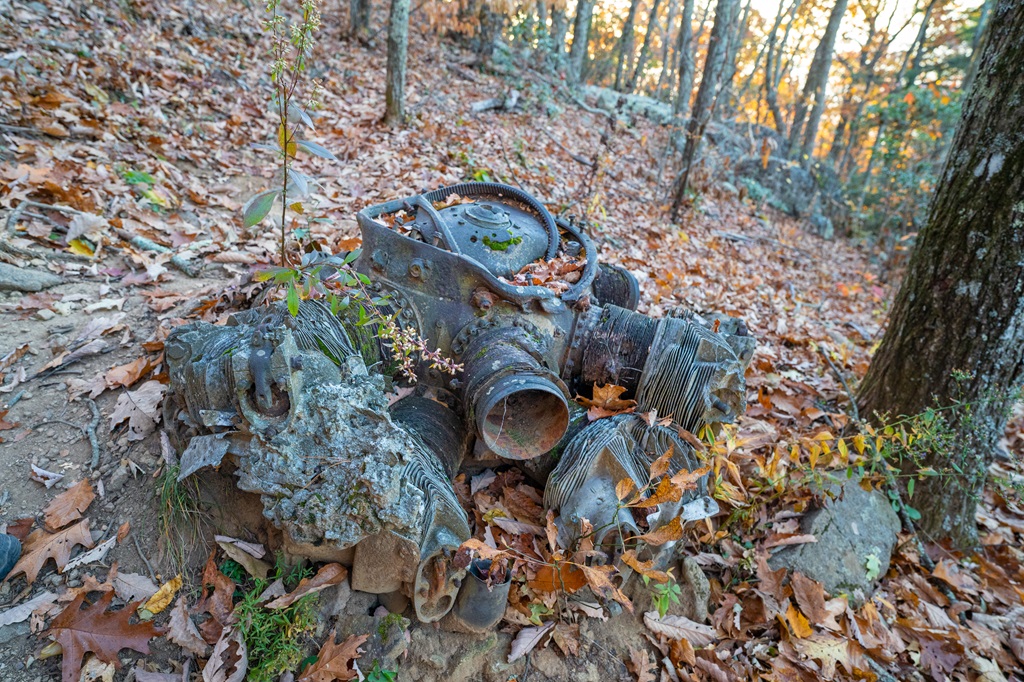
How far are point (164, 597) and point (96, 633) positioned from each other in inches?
9.0

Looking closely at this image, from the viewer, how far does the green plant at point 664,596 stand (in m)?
2.73

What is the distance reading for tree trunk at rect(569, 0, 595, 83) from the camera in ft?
41.5

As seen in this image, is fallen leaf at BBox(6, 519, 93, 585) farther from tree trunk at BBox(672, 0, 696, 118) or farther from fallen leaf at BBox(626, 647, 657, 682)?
tree trunk at BBox(672, 0, 696, 118)

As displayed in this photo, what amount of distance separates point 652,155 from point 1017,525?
8.47 meters

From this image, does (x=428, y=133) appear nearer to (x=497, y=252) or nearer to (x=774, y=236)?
(x=497, y=252)

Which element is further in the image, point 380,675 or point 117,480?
point 117,480

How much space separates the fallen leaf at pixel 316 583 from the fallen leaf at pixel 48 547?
2.70 ft

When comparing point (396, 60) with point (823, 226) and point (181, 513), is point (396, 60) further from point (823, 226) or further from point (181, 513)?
point (823, 226)

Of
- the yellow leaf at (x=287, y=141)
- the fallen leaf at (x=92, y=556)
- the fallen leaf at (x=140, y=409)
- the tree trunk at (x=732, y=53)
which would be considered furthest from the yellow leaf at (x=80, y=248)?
the tree trunk at (x=732, y=53)

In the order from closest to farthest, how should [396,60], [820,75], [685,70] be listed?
[396,60], [685,70], [820,75]

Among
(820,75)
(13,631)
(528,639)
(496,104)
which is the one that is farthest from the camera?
(820,75)

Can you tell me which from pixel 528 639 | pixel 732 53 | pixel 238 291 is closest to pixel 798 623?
pixel 528 639

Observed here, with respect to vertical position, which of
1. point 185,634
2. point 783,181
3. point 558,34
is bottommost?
point 185,634

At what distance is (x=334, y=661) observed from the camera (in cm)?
215
